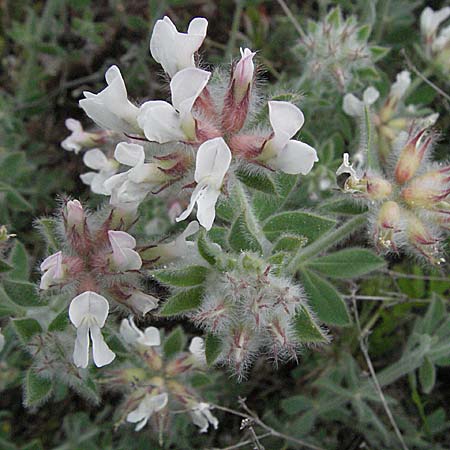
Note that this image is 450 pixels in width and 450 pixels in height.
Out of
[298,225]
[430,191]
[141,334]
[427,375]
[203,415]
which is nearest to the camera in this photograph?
[430,191]

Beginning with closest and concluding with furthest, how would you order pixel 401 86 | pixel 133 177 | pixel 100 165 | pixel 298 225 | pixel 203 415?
pixel 133 177 < pixel 298 225 < pixel 203 415 < pixel 100 165 < pixel 401 86

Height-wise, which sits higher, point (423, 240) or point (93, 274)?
point (423, 240)

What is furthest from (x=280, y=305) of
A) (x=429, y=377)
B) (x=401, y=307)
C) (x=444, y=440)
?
(x=444, y=440)

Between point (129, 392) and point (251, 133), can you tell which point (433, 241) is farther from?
point (129, 392)

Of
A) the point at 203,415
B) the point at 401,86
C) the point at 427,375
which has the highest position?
the point at 401,86

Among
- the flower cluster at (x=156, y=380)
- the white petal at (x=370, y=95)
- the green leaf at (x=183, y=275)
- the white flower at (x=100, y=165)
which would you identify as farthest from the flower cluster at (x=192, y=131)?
the white petal at (x=370, y=95)

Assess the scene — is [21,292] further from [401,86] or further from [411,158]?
[401,86]

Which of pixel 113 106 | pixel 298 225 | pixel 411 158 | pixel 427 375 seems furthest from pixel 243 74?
pixel 427 375
